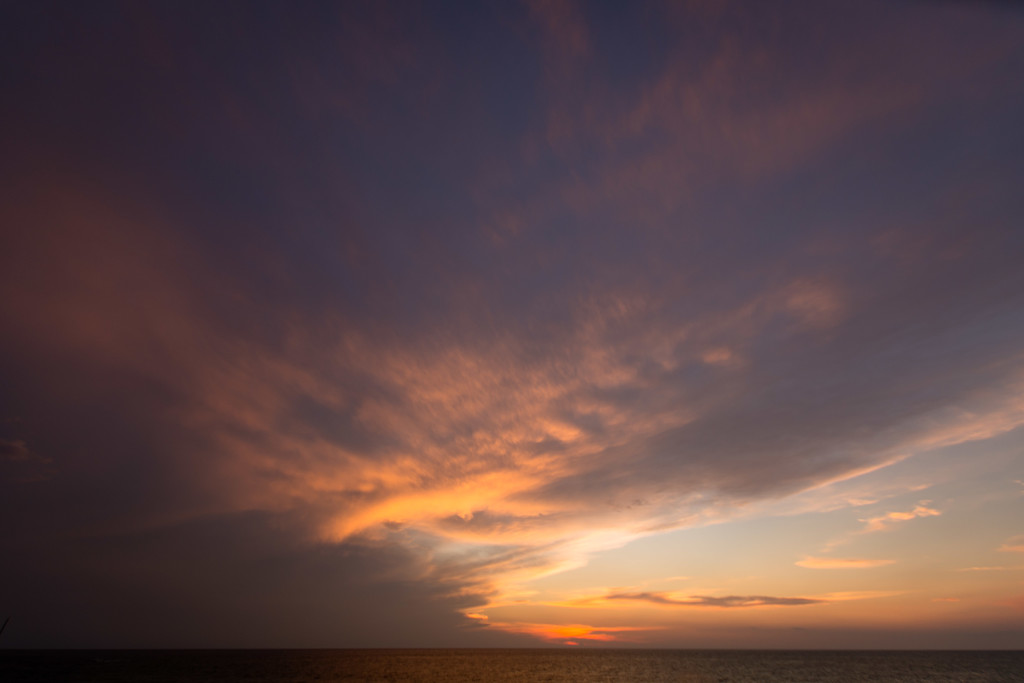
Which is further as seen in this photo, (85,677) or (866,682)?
(866,682)

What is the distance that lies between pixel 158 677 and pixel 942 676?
688 feet

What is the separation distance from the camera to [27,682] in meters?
90.8

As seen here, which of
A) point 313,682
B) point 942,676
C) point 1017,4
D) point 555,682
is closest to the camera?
point 1017,4

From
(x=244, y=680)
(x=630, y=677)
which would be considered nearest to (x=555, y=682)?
(x=630, y=677)

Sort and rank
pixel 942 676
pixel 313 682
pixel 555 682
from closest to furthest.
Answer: pixel 313 682 < pixel 555 682 < pixel 942 676

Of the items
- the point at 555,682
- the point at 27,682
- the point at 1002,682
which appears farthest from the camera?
the point at 1002,682

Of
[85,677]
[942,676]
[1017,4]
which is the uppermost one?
[1017,4]

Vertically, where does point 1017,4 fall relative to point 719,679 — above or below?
above

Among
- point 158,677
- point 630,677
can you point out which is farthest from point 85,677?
point 630,677

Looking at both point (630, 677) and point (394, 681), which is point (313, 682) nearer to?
point (394, 681)

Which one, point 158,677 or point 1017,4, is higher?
point 1017,4

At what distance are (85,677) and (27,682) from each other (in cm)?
1424

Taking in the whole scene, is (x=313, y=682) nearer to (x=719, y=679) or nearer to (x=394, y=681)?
(x=394, y=681)

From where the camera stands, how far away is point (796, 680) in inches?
4646
